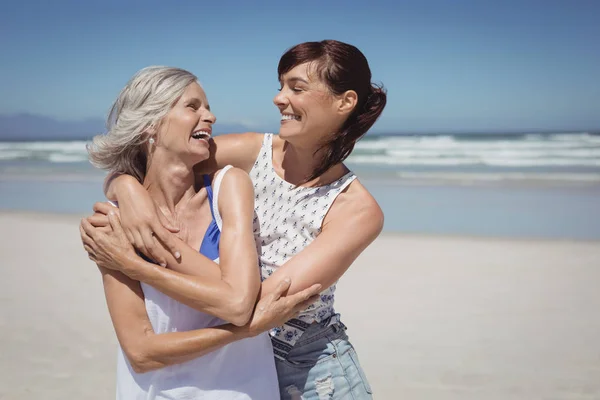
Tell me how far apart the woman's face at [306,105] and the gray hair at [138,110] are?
16.4 inches

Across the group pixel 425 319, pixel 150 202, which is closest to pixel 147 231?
pixel 150 202

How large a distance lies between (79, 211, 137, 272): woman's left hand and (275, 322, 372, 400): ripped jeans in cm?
84

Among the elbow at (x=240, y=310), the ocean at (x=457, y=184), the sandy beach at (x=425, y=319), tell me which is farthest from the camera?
the ocean at (x=457, y=184)

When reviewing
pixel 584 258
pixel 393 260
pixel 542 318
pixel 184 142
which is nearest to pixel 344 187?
pixel 184 142

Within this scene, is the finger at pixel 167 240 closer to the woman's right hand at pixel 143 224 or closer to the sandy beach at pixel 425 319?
the woman's right hand at pixel 143 224

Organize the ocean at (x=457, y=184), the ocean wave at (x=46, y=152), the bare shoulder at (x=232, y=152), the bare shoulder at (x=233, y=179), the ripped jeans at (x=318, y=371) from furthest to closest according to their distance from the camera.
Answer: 1. the ocean wave at (x=46, y=152)
2. the ocean at (x=457, y=184)
3. the bare shoulder at (x=232, y=152)
4. the ripped jeans at (x=318, y=371)
5. the bare shoulder at (x=233, y=179)

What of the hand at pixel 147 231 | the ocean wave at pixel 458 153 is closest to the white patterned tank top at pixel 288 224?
the hand at pixel 147 231

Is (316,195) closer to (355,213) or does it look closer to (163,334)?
(355,213)

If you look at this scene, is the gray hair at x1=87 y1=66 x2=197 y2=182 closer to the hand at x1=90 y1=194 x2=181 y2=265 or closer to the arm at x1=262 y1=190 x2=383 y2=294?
the hand at x1=90 y1=194 x2=181 y2=265

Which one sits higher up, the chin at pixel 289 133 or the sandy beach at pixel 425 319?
the chin at pixel 289 133

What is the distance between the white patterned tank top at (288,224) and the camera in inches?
110

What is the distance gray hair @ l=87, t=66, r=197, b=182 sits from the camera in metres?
2.69

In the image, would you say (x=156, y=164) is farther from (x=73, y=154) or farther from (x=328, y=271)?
(x=73, y=154)

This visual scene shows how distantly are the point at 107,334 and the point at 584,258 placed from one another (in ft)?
20.4
